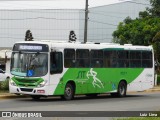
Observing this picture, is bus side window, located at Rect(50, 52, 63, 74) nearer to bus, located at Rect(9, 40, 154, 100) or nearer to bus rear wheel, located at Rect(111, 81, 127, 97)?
bus, located at Rect(9, 40, 154, 100)

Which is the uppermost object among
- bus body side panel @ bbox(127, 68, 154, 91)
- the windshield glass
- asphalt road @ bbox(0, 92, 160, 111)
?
the windshield glass

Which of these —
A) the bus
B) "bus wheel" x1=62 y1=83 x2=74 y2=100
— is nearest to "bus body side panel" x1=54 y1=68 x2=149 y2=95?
the bus

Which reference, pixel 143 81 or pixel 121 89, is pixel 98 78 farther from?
pixel 143 81

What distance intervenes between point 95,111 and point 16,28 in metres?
72.7

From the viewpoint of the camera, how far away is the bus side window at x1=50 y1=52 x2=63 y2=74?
25.0 meters

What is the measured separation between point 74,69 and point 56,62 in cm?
140

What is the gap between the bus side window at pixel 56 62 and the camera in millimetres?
25031

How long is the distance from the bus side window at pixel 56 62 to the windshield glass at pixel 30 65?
1.04 ft

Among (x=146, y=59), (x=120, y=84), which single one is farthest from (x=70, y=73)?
(x=146, y=59)

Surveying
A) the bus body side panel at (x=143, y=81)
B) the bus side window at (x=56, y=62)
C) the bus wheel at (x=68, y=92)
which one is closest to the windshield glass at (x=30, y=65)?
the bus side window at (x=56, y=62)

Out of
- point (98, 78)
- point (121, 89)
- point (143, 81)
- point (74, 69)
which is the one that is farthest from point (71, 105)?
point (143, 81)

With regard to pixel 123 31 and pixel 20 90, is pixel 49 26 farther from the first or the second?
pixel 20 90

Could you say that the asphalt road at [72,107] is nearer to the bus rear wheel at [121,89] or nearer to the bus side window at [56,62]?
the bus side window at [56,62]

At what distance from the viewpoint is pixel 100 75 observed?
92.7 ft
